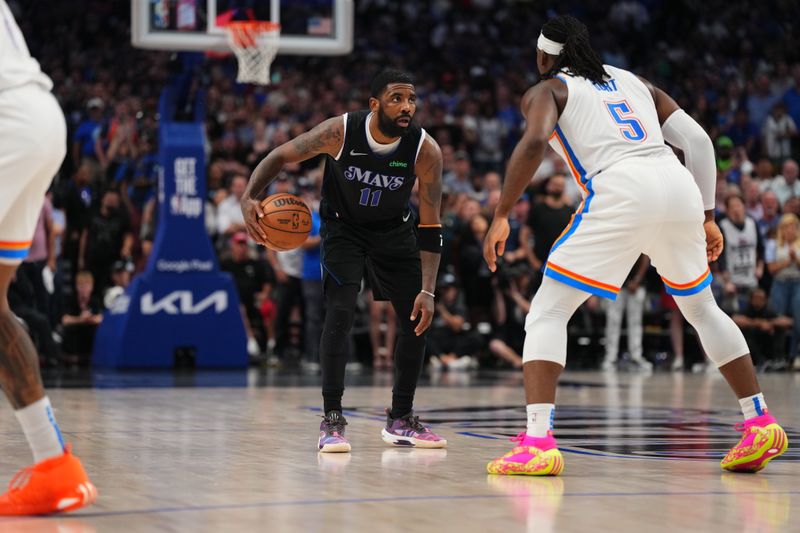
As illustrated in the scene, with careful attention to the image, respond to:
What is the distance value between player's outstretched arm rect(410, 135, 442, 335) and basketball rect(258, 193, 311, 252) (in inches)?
27.3

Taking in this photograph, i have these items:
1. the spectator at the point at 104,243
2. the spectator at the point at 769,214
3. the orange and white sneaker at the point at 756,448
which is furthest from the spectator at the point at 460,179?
the orange and white sneaker at the point at 756,448

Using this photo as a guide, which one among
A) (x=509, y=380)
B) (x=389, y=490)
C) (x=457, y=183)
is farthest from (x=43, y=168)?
(x=457, y=183)

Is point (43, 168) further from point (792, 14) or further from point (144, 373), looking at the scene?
point (792, 14)

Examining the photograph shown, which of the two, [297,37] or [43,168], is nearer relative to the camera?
[43,168]

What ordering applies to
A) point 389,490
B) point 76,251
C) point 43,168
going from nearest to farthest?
point 43,168 < point 389,490 < point 76,251

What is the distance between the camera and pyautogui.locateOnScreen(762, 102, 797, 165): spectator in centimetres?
2062

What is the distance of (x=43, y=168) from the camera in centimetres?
450

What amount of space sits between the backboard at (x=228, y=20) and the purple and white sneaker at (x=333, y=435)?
301 inches

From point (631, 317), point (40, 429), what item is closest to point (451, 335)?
point (631, 317)

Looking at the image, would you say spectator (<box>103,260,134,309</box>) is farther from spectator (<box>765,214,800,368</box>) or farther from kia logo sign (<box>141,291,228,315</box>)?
spectator (<box>765,214,800,368</box>)

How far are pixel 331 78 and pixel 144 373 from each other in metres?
10.5

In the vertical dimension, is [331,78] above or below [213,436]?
above

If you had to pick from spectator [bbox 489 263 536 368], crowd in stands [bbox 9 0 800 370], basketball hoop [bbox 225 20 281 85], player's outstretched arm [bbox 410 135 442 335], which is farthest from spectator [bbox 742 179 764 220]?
player's outstretched arm [bbox 410 135 442 335]

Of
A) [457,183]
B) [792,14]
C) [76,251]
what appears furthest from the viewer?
[792,14]
